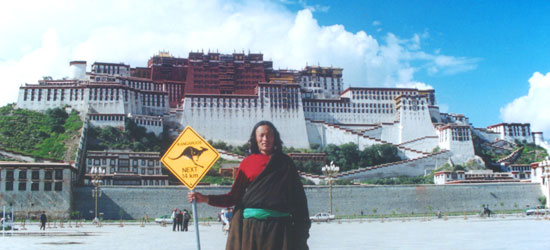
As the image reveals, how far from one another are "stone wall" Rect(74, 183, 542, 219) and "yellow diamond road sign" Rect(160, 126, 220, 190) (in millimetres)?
39467

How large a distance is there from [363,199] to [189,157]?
4416 centimetres

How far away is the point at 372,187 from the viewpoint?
50000 mm

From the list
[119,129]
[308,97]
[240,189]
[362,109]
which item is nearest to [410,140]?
[362,109]

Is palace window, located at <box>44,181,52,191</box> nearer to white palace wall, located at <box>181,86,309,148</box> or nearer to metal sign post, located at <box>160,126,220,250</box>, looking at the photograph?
white palace wall, located at <box>181,86,309,148</box>

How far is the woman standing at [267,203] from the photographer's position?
17.7 ft

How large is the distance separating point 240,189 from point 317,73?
82.6 metres

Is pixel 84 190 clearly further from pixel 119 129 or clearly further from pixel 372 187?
pixel 372 187

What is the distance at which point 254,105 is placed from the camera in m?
72.3

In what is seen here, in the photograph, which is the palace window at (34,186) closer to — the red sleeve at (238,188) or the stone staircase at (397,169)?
the stone staircase at (397,169)

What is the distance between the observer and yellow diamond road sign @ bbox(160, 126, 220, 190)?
261 inches

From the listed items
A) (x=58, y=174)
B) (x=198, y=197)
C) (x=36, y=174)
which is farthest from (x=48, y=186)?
(x=198, y=197)

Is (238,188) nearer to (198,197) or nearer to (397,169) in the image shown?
(198,197)

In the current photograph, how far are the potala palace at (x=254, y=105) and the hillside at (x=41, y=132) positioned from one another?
6.79 ft

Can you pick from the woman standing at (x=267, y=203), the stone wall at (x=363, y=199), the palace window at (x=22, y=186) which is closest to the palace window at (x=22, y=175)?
the palace window at (x=22, y=186)
